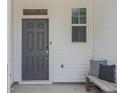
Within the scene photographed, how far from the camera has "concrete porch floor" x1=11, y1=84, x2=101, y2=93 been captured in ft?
23.7

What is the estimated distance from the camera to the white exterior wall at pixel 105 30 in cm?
630

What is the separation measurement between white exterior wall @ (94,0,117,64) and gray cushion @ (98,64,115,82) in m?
0.26

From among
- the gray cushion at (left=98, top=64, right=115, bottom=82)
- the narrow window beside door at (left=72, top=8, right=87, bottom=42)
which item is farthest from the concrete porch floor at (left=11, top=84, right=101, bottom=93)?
the narrow window beside door at (left=72, top=8, right=87, bottom=42)

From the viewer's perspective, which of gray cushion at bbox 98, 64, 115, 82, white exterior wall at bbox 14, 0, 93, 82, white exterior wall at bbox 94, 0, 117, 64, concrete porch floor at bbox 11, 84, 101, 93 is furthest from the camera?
white exterior wall at bbox 14, 0, 93, 82

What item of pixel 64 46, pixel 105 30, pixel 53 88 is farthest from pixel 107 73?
pixel 64 46

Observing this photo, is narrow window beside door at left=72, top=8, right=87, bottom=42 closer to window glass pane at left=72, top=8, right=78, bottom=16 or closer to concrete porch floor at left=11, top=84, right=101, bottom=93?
window glass pane at left=72, top=8, right=78, bottom=16

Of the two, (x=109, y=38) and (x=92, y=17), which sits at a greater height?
(x=92, y=17)

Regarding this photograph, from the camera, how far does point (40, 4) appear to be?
8414 mm

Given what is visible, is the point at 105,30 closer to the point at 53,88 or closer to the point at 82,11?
the point at 82,11

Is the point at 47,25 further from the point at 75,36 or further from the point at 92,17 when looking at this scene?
the point at 92,17

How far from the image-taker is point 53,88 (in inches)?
304
